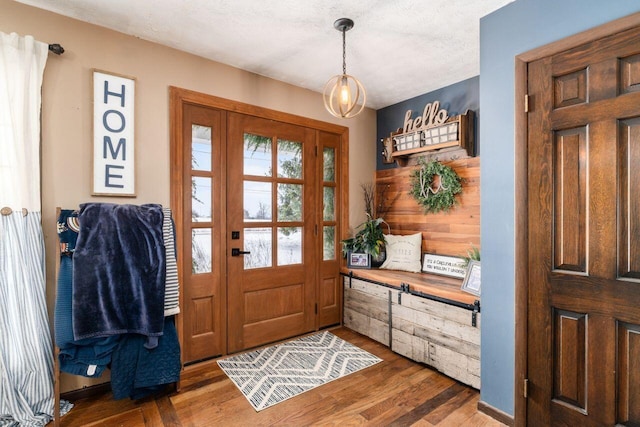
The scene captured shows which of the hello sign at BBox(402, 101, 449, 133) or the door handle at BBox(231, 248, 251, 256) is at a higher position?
the hello sign at BBox(402, 101, 449, 133)

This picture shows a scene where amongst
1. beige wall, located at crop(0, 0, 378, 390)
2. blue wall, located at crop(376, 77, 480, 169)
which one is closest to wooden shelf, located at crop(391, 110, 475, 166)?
blue wall, located at crop(376, 77, 480, 169)

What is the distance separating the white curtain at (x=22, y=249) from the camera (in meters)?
1.84

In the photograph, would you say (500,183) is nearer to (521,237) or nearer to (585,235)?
(521,237)

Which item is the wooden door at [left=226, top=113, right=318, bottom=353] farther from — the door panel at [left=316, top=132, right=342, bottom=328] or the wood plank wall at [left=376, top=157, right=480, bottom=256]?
the wood plank wall at [left=376, top=157, right=480, bottom=256]

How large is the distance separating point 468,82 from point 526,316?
2173 mm

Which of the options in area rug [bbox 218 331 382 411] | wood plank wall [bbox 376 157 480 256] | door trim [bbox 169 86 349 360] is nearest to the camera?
area rug [bbox 218 331 382 411]

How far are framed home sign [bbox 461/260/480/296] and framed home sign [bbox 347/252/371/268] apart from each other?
3.65 ft

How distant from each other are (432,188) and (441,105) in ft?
2.76

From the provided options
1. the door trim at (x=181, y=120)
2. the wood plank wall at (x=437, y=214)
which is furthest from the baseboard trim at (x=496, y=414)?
the door trim at (x=181, y=120)

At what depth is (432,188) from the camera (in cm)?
326

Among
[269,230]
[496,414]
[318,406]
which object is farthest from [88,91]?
[496,414]

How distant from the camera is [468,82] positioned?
3.00m

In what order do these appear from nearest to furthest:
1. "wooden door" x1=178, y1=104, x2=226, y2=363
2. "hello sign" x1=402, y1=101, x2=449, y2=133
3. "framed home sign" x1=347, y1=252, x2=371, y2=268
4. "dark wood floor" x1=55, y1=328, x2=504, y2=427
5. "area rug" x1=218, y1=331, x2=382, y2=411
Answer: "dark wood floor" x1=55, y1=328, x2=504, y2=427, "area rug" x1=218, y1=331, x2=382, y2=411, "wooden door" x1=178, y1=104, x2=226, y2=363, "hello sign" x1=402, y1=101, x2=449, y2=133, "framed home sign" x1=347, y1=252, x2=371, y2=268

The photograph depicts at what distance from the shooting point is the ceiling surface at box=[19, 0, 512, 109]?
1.98 metres
